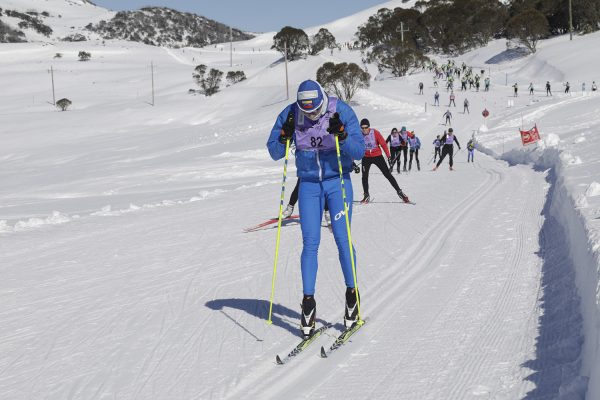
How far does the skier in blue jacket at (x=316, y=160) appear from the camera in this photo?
4.62 metres

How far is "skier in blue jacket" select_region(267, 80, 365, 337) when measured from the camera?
4.62 metres

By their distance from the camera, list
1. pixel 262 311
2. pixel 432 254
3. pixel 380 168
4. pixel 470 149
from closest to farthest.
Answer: pixel 262 311 < pixel 432 254 < pixel 380 168 < pixel 470 149

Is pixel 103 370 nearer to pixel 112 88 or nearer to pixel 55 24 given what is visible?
pixel 112 88

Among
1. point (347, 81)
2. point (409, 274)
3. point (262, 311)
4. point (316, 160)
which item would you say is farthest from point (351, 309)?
point (347, 81)

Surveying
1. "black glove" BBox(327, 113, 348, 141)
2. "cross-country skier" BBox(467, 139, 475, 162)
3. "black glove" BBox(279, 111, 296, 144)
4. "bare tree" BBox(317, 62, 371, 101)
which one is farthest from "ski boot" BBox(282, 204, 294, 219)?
"bare tree" BBox(317, 62, 371, 101)

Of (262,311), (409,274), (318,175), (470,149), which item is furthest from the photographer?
(470,149)

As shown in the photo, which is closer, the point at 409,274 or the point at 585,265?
the point at 585,265

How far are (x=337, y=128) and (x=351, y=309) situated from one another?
1.38m

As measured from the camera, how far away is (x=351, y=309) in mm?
4832

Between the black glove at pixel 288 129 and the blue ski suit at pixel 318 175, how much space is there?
2.1 inches

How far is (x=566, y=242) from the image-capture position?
7.03 meters

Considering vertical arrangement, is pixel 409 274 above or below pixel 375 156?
below

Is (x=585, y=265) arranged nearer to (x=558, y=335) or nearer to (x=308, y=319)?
(x=558, y=335)

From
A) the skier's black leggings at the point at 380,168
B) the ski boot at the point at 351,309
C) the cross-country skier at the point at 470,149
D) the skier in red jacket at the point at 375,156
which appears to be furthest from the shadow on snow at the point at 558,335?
the cross-country skier at the point at 470,149
